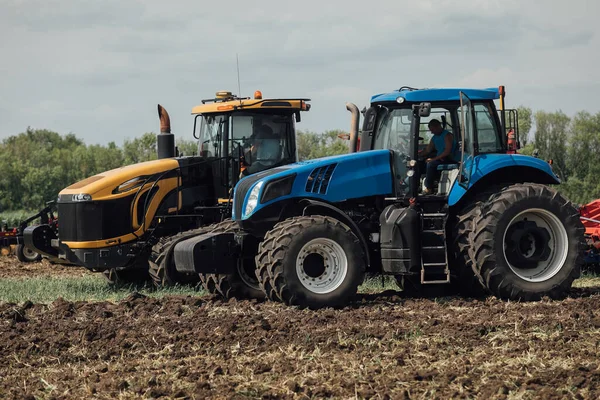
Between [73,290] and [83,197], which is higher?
[83,197]

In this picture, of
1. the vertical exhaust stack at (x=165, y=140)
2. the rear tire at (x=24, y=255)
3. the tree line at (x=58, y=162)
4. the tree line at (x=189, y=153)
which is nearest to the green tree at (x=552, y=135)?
the tree line at (x=189, y=153)

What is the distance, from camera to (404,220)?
1135 cm

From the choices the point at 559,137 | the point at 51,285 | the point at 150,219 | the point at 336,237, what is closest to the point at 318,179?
the point at 336,237

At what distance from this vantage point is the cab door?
1155 cm

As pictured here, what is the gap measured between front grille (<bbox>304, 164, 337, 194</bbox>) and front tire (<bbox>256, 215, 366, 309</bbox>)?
0.44 metres

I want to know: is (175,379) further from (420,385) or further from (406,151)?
(406,151)

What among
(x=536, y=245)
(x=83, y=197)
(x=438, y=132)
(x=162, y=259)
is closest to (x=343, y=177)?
(x=438, y=132)

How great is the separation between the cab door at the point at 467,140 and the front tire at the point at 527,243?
41 cm

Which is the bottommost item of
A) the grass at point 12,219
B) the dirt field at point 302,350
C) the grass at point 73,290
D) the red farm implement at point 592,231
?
the grass at point 12,219

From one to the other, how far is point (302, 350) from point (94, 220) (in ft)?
21.3

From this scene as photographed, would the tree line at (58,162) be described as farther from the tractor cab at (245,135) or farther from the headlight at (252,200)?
the headlight at (252,200)

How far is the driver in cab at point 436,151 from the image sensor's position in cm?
1177

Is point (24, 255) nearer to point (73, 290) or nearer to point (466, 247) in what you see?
point (73, 290)

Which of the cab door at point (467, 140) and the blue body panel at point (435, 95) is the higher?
the blue body panel at point (435, 95)
